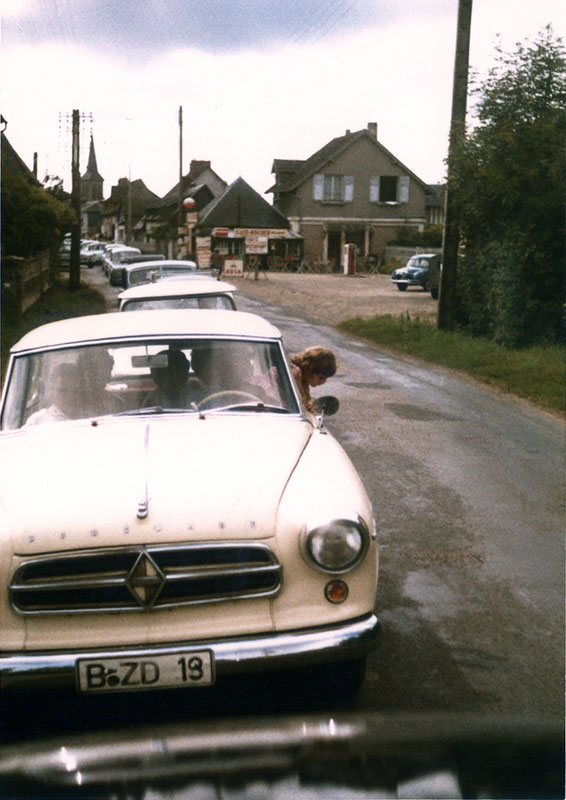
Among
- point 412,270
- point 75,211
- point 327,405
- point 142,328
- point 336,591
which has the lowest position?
point 412,270

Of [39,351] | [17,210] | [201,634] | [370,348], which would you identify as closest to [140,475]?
[201,634]

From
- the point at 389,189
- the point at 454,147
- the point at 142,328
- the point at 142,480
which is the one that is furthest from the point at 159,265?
the point at 389,189

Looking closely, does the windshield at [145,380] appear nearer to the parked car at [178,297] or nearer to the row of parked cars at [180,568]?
the row of parked cars at [180,568]

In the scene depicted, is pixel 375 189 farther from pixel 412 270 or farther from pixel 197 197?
pixel 412 270

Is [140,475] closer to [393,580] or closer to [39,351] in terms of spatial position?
[39,351]

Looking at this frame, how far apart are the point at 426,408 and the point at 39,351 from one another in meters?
7.76

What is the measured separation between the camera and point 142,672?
3250mm

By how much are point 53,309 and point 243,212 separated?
3379 cm

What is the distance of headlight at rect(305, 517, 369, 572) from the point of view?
3.46 meters

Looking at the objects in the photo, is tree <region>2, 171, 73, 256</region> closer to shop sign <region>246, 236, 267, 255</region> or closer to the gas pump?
shop sign <region>246, 236, 267, 255</region>

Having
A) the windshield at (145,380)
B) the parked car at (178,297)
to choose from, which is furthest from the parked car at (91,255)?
the windshield at (145,380)

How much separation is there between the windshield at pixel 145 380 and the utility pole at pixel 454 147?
14.2 m

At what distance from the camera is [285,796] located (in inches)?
89.0

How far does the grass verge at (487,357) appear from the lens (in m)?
13.4
